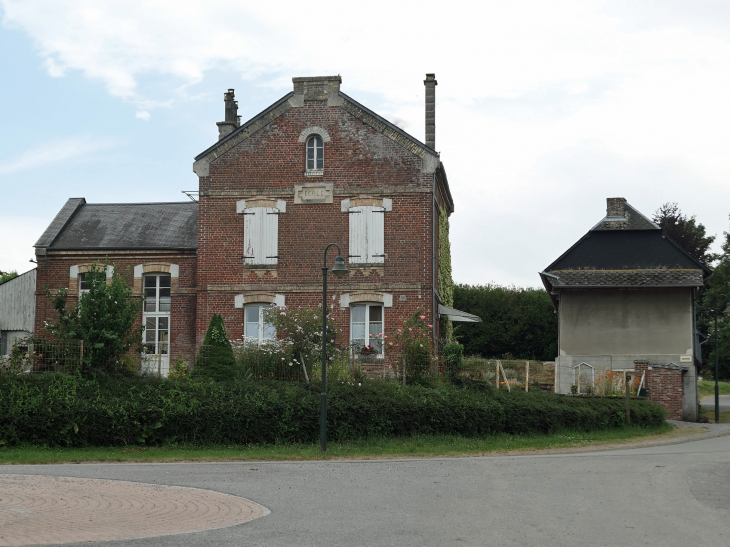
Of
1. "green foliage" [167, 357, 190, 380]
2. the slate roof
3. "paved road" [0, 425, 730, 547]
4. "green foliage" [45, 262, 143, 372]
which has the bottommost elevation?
"paved road" [0, 425, 730, 547]

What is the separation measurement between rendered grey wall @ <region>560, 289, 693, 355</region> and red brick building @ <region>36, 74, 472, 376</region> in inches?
218

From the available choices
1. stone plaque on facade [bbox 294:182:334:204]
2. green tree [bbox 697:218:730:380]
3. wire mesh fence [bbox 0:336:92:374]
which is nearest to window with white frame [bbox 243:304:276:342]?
stone plaque on facade [bbox 294:182:334:204]

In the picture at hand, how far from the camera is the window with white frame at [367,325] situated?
24719mm

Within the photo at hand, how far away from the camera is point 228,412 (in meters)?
16.8

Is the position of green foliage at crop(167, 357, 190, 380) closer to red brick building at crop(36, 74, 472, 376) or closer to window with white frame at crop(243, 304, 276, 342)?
red brick building at crop(36, 74, 472, 376)

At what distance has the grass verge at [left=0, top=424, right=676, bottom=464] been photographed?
15.1 meters

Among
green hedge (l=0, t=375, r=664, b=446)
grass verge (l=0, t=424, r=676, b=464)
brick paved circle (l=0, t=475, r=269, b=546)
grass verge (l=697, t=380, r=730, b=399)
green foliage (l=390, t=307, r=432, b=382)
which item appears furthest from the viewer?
grass verge (l=697, t=380, r=730, b=399)

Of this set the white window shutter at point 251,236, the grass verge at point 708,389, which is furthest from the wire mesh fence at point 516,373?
the grass verge at point 708,389

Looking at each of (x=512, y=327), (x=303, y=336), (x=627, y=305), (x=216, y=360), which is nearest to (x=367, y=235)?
(x=303, y=336)

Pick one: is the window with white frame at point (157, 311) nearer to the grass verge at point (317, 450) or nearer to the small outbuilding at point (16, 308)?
the small outbuilding at point (16, 308)

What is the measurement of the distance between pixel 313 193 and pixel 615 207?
12.6m

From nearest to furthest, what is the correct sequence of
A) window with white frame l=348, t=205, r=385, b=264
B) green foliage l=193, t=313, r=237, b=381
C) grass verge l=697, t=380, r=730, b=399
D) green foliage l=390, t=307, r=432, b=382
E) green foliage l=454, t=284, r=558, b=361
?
green foliage l=193, t=313, r=237, b=381 < green foliage l=390, t=307, r=432, b=382 < window with white frame l=348, t=205, r=385, b=264 < green foliage l=454, t=284, r=558, b=361 < grass verge l=697, t=380, r=730, b=399

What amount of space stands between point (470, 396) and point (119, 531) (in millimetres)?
11947

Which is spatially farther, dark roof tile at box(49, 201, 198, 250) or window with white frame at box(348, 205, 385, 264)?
dark roof tile at box(49, 201, 198, 250)
